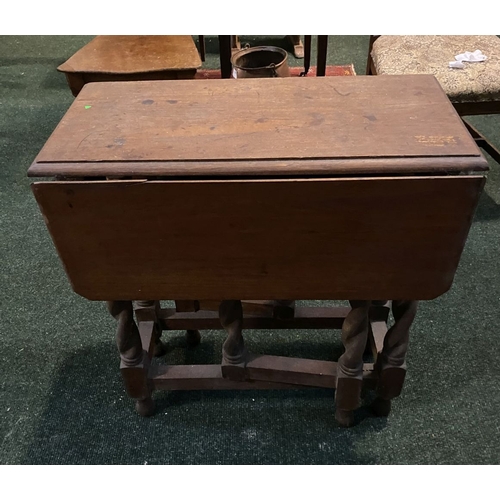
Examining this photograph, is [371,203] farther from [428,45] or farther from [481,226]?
[428,45]

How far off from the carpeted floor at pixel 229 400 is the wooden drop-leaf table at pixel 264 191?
32 cm

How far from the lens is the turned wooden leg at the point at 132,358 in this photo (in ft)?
3.83

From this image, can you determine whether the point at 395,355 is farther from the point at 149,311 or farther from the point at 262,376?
the point at 149,311

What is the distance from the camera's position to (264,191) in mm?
895

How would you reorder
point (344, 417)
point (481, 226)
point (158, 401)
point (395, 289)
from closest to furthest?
1. point (395, 289)
2. point (344, 417)
3. point (158, 401)
4. point (481, 226)

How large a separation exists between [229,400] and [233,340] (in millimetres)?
266

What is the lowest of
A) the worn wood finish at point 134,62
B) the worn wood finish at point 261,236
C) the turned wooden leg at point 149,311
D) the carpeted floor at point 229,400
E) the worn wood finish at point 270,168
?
the carpeted floor at point 229,400

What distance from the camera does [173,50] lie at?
226 centimetres

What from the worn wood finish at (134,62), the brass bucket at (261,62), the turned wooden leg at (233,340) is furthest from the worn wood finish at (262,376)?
the worn wood finish at (134,62)

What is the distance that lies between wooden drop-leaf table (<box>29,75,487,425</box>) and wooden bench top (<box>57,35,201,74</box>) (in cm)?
105

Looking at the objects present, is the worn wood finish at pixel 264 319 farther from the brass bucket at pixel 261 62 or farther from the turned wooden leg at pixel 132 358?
the brass bucket at pixel 261 62

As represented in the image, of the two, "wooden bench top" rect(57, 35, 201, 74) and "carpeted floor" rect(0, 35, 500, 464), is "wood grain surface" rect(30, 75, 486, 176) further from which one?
"wooden bench top" rect(57, 35, 201, 74)

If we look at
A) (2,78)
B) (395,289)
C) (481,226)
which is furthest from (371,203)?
(2,78)

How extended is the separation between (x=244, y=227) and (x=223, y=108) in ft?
0.95
